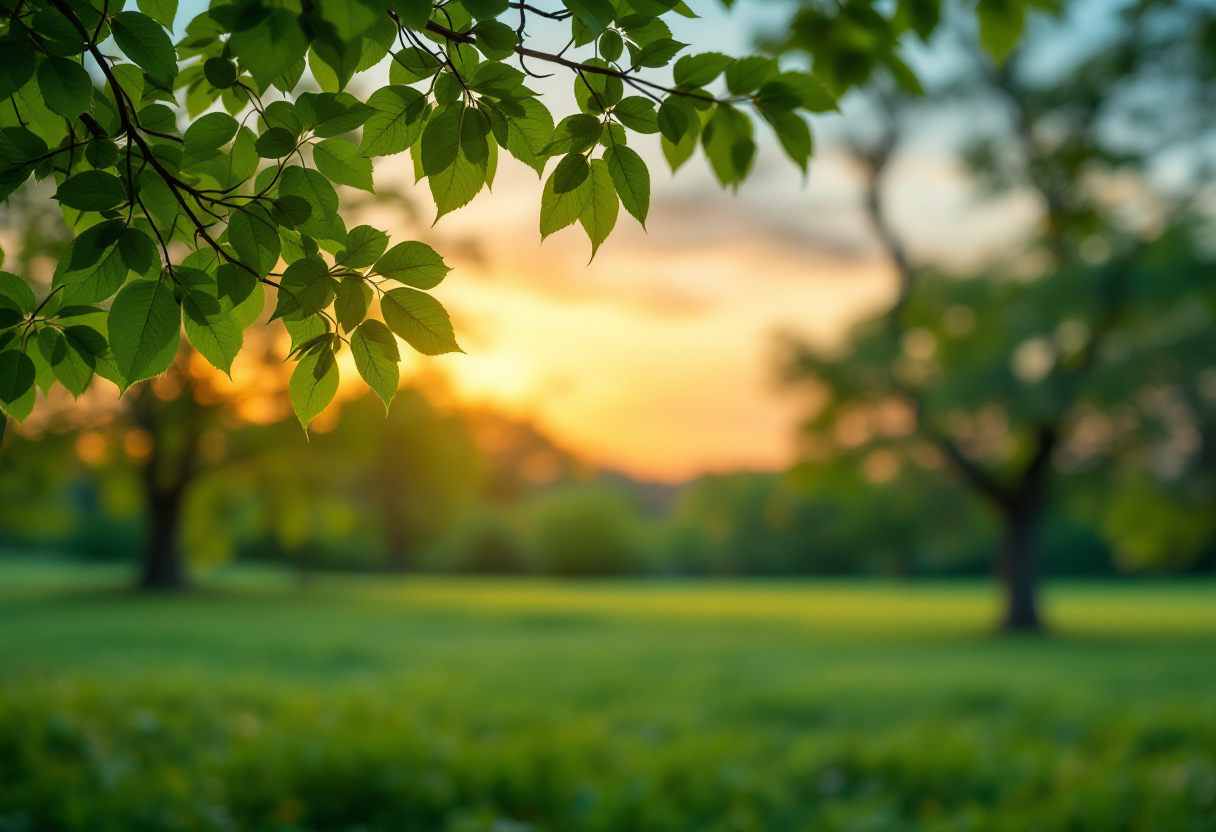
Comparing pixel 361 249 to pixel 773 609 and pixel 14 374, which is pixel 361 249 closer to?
pixel 14 374

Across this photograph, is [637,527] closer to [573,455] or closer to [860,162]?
[573,455]

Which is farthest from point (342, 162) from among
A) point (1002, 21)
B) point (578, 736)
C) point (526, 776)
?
point (578, 736)

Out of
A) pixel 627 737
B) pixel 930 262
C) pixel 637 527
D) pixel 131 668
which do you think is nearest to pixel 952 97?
pixel 930 262

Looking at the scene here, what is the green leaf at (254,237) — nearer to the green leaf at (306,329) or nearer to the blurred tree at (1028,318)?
the green leaf at (306,329)

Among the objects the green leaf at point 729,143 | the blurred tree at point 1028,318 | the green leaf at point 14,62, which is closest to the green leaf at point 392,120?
the green leaf at point 14,62

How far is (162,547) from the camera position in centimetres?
2456

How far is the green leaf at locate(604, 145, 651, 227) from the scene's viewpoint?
1.39 m

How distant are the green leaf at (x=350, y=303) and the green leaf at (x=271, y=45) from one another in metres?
0.30

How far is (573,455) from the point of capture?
185ft

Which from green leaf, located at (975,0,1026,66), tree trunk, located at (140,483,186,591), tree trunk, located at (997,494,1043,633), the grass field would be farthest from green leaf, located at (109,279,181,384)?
tree trunk, located at (140,483,186,591)

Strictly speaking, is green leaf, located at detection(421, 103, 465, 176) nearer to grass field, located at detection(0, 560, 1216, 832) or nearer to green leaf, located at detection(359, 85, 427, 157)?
green leaf, located at detection(359, 85, 427, 157)

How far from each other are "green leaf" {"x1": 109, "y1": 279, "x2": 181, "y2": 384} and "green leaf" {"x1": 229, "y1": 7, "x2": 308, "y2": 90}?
36 cm

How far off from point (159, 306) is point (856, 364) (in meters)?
18.1

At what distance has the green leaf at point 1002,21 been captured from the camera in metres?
2.34
